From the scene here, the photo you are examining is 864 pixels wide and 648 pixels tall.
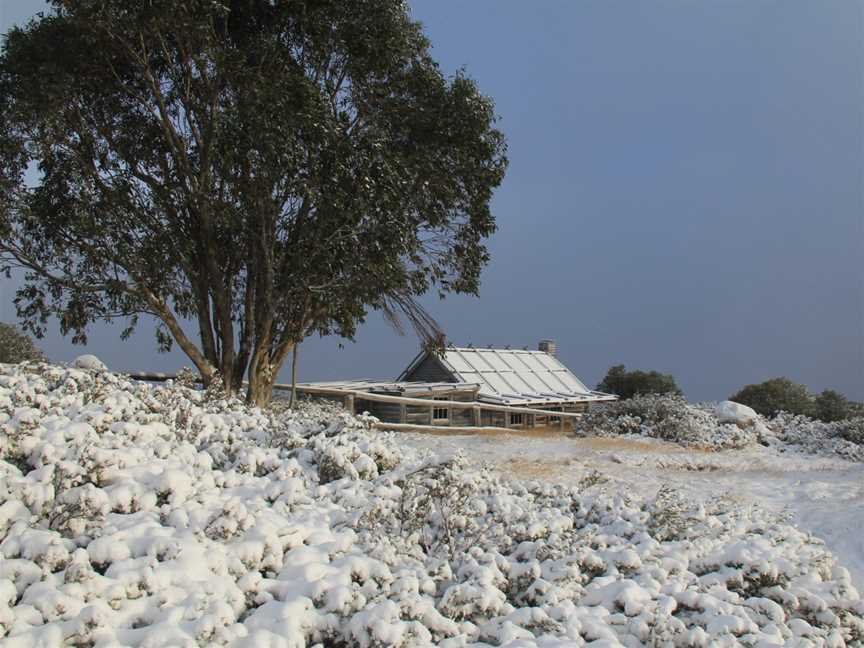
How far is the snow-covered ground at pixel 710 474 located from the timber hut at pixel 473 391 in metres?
4.52

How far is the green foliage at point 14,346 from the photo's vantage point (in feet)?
81.7

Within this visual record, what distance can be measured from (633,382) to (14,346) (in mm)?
30727

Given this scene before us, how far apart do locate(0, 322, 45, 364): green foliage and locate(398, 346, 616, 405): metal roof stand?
51.4ft

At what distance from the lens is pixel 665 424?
73.1 ft

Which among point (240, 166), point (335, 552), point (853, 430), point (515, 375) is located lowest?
point (335, 552)

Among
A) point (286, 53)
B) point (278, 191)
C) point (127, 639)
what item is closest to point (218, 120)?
point (278, 191)

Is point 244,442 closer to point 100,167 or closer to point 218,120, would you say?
point 218,120

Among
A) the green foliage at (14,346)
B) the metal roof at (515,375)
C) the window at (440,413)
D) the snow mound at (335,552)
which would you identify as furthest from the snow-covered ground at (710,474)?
the green foliage at (14,346)

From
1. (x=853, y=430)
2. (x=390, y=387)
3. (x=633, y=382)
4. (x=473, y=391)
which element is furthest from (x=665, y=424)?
(x=633, y=382)

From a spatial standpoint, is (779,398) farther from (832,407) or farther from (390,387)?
(390,387)

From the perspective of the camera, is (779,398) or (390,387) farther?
(779,398)

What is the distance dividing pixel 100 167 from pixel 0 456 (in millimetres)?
12608

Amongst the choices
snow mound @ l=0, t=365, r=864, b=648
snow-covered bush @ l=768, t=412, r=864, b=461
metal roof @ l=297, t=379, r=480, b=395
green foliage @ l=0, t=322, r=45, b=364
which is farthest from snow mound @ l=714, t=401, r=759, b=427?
green foliage @ l=0, t=322, r=45, b=364

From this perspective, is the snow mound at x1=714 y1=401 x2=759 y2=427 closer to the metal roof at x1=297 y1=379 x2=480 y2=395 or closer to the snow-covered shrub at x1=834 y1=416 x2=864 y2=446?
the snow-covered shrub at x1=834 y1=416 x2=864 y2=446
